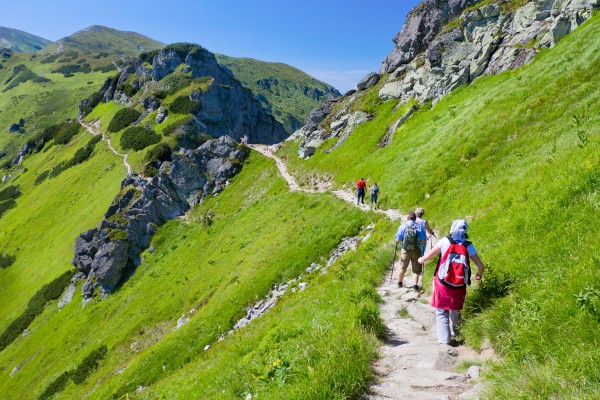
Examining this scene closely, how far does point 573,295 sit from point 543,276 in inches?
56.2

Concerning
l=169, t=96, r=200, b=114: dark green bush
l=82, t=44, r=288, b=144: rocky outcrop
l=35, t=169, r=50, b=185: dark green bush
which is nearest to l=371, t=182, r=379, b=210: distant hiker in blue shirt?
l=82, t=44, r=288, b=144: rocky outcrop

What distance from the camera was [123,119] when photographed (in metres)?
117

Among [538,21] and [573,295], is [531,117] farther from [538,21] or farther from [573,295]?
[538,21]

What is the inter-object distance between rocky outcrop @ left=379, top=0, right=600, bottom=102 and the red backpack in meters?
37.9

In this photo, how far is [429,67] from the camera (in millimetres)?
51938

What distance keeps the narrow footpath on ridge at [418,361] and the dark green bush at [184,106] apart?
109m

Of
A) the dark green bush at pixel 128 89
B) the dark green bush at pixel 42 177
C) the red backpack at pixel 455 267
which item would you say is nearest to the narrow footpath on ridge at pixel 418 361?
the red backpack at pixel 455 267

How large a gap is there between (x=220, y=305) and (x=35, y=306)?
6158cm

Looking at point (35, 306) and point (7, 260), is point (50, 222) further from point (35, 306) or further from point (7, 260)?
point (35, 306)

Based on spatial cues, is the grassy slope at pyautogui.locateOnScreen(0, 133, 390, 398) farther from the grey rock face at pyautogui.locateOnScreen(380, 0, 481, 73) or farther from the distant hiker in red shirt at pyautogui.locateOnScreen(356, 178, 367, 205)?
the grey rock face at pyautogui.locateOnScreen(380, 0, 481, 73)

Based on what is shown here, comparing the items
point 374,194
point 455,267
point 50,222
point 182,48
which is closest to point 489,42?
point 374,194

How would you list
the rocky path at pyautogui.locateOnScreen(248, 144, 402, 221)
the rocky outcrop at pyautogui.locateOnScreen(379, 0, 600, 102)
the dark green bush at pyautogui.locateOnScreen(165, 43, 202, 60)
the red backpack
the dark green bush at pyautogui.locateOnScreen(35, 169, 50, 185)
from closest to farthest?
the red backpack
the rocky path at pyautogui.locateOnScreen(248, 144, 402, 221)
the rocky outcrop at pyautogui.locateOnScreen(379, 0, 600, 102)
the dark green bush at pyautogui.locateOnScreen(35, 169, 50, 185)
the dark green bush at pyautogui.locateOnScreen(165, 43, 202, 60)

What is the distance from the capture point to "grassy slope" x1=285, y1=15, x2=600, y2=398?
557 centimetres

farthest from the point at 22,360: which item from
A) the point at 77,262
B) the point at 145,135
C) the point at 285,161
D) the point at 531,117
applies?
the point at 531,117
